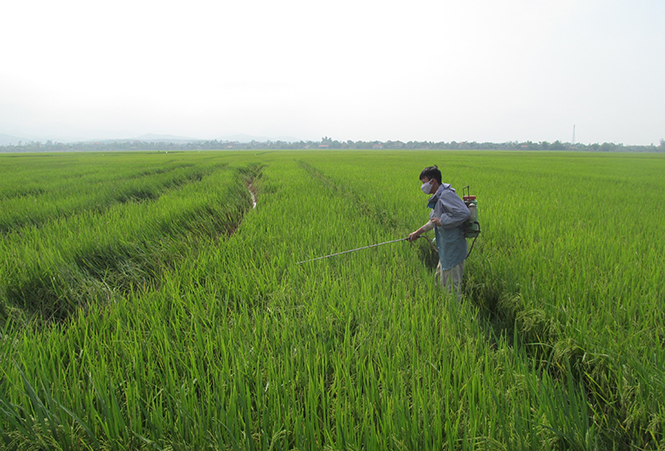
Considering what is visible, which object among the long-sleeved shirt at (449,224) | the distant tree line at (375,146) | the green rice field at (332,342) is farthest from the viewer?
the distant tree line at (375,146)

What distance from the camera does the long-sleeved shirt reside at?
2246 millimetres

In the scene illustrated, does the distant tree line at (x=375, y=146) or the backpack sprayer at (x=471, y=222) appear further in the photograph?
the distant tree line at (x=375, y=146)

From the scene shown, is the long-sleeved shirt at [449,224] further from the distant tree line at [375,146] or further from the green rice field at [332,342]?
the distant tree line at [375,146]

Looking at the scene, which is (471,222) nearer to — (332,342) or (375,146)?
(332,342)

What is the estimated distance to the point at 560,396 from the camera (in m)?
1.12

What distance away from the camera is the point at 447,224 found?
2.26 metres

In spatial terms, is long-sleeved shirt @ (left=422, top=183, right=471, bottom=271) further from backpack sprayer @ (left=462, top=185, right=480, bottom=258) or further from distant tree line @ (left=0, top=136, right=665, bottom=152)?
distant tree line @ (left=0, top=136, right=665, bottom=152)

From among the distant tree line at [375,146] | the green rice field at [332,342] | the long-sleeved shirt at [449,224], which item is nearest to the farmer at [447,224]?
the long-sleeved shirt at [449,224]

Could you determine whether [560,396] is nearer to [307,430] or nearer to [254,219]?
[307,430]

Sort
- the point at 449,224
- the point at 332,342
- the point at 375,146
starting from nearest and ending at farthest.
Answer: the point at 332,342 < the point at 449,224 < the point at 375,146

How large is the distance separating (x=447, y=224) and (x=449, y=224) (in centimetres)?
1

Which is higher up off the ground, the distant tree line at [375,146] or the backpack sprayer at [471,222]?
the distant tree line at [375,146]

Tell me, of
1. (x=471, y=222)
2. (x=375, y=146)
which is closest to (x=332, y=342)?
(x=471, y=222)

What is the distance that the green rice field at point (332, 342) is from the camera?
1027 mm
